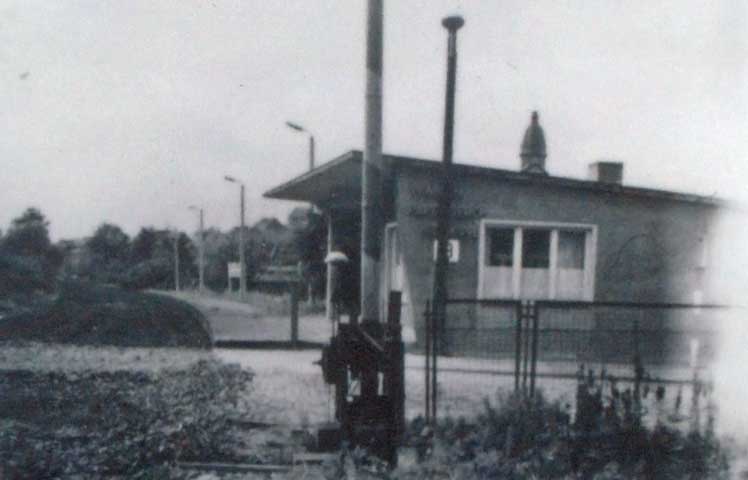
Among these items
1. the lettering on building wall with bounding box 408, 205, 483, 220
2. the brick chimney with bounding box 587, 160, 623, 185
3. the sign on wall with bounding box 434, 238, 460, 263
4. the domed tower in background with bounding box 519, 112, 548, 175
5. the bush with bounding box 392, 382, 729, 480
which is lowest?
the bush with bounding box 392, 382, 729, 480

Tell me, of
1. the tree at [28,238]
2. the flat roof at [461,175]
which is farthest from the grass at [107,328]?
the tree at [28,238]

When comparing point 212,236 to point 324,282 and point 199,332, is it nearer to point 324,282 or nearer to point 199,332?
point 324,282

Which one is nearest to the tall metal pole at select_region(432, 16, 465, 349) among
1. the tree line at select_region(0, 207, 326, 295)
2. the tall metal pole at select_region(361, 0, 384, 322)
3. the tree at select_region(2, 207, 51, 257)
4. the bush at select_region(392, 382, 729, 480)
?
the tall metal pole at select_region(361, 0, 384, 322)

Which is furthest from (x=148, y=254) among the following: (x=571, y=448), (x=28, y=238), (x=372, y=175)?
(x=571, y=448)

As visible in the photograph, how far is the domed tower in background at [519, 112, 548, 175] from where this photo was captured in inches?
981

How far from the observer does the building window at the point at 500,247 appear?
16.2 meters

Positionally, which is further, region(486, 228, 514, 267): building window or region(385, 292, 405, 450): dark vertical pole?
region(486, 228, 514, 267): building window

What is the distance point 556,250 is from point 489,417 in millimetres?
9925

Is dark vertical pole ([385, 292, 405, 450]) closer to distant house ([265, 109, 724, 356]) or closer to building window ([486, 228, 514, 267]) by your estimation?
distant house ([265, 109, 724, 356])

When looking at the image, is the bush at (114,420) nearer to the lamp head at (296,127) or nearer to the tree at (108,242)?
the lamp head at (296,127)

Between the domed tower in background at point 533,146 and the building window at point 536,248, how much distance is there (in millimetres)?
8442

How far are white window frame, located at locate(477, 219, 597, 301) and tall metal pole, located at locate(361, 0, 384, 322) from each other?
27.2 ft

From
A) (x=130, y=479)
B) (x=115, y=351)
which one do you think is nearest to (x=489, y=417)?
(x=130, y=479)

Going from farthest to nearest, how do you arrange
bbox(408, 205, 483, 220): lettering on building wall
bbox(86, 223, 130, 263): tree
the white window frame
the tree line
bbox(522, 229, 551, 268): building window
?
bbox(86, 223, 130, 263): tree
the tree line
bbox(522, 229, 551, 268): building window
the white window frame
bbox(408, 205, 483, 220): lettering on building wall
